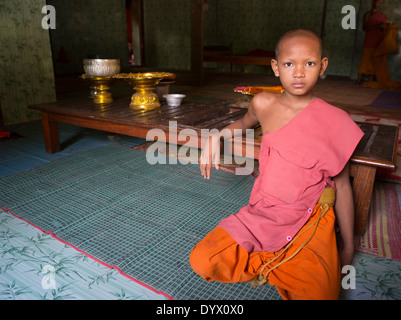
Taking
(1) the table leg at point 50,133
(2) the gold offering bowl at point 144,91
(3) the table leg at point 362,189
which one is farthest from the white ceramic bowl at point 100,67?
(3) the table leg at point 362,189

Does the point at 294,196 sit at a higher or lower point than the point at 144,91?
lower

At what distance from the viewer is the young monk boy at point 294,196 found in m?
1.11

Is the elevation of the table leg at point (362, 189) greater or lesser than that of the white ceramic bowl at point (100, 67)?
lesser

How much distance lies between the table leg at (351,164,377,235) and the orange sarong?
246 millimetres

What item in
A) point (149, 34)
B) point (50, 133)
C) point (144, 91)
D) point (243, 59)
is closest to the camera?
point (144, 91)

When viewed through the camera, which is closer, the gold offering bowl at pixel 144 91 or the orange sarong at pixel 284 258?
the orange sarong at pixel 284 258

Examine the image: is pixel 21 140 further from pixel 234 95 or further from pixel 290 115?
pixel 234 95

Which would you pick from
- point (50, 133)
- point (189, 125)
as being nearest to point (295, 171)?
point (189, 125)

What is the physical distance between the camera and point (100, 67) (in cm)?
240

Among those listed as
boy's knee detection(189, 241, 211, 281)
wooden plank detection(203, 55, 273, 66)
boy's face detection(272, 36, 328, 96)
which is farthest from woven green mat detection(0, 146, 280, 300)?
wooden plank detection(203, 55, 273, 66)

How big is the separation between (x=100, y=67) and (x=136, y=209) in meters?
1.25

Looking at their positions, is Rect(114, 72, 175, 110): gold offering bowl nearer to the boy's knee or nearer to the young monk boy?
the young monk boy

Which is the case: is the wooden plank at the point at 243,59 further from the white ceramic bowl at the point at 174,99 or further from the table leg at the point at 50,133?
the table leg at the point at 50,133

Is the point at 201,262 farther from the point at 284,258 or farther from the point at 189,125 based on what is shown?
the point at 189,125
